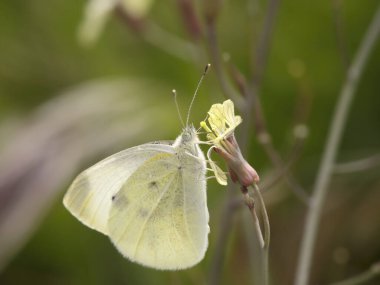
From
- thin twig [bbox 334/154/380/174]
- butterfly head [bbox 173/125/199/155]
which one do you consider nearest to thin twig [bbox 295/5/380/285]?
thin twig [bbox 334/154/380/174]

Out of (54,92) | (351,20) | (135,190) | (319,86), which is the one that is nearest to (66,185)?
(54,92)

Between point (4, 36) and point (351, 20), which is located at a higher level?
point (4, 36)

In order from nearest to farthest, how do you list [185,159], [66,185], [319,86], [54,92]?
[185,159]
[66,185]
[319,86]
[54,92]

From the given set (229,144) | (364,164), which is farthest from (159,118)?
(229,144)

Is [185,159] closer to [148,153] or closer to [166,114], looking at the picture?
[148,153]

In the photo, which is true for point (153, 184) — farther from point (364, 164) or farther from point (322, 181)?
point (364, 164)

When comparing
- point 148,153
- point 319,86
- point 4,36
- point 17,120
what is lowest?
point 319,86
